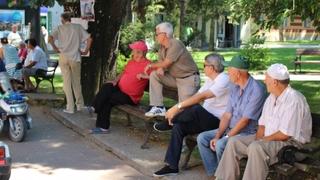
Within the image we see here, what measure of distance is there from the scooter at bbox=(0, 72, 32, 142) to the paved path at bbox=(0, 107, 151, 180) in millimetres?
179

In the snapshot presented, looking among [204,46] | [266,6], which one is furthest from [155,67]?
[204,46]

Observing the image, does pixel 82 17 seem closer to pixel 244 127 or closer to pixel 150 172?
pixel 150 172

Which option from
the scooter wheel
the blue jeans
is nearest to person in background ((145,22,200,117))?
the blue jeans

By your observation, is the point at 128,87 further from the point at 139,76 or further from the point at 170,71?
the point at 170,71

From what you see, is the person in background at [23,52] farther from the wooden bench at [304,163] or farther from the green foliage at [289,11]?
the wooden bench at [304,163]

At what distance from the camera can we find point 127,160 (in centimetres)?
777

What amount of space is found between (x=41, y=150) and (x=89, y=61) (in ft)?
11.0

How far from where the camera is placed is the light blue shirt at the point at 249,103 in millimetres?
6176

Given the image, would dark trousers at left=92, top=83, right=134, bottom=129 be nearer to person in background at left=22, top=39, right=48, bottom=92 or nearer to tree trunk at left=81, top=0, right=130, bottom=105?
tree trunk at left=81, top=0, right=130, bottom=105

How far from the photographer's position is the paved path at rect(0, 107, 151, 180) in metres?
7.17

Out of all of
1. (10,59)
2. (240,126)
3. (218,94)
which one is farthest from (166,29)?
(10,59)

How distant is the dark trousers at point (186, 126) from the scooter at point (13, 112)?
2.99m

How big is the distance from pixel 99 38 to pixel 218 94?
523cm

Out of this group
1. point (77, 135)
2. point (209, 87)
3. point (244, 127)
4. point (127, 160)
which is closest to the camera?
point (244, 127)
